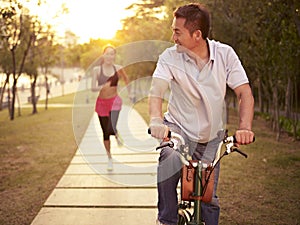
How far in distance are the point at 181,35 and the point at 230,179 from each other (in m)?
4.22

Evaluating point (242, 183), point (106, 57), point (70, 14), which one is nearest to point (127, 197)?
point (242, 183)

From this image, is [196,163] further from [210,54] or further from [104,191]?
[104,191]

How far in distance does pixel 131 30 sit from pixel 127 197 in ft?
83.9

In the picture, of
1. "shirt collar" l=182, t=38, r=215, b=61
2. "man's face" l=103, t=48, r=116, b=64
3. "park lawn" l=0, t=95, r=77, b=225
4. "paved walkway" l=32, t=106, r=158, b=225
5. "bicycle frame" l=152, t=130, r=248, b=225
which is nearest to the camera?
"bicycle frame" l=152, t=130, r=248, b=225

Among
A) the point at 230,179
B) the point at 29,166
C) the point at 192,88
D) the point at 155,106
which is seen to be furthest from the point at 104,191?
the point at 192,88

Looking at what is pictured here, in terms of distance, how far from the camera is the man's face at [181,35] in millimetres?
2838

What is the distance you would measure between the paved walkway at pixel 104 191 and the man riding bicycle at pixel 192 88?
67.5 inches

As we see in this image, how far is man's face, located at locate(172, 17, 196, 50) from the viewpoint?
9.31ft

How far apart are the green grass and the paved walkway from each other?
0.24 metres

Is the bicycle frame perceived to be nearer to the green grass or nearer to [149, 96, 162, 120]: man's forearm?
[149, 96, 162, 120]: man's forearm

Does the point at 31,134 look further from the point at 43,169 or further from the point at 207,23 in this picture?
the point at 207,23

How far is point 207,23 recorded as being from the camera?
291 cm

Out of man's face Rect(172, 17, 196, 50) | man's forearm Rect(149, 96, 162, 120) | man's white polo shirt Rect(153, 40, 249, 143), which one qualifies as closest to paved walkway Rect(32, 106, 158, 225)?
man's white polo shirt Rect(153, 40, 249, 143)

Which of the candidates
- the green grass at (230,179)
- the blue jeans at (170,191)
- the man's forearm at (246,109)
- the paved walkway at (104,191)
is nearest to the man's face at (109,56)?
the paved walkway at (104,191)
